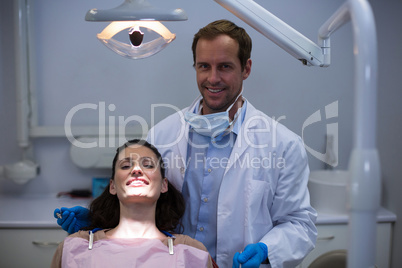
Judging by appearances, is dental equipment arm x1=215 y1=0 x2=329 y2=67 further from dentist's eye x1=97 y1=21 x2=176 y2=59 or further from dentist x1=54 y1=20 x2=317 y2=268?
dentist x1=54 y1=20 x2=317 y2=268

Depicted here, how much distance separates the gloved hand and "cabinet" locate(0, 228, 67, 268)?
1.10 m

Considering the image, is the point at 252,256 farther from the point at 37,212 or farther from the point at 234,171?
the point at 37,212

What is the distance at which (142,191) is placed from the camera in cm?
154

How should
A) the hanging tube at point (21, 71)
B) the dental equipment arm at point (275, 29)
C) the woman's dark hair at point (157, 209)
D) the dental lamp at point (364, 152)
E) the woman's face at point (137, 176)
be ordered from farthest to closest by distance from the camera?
1. the hanging tube at point (21, 71)
2. the woman's dark hair at point (157, 209)
3. the woman's face at point (137, 176)
4. the dental equipment arm at point (275, 29)
5. the dental lamp at point (364, 152)

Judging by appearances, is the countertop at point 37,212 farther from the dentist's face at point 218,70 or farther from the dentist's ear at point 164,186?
the dentist's face at point 218,70

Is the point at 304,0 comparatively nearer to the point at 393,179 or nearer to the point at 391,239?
the point at 393,179

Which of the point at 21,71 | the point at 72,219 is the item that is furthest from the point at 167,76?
the point at 72,219

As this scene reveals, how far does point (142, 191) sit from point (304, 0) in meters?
1.50

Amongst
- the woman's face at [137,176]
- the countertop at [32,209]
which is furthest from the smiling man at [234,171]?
the countertop at [32,209]

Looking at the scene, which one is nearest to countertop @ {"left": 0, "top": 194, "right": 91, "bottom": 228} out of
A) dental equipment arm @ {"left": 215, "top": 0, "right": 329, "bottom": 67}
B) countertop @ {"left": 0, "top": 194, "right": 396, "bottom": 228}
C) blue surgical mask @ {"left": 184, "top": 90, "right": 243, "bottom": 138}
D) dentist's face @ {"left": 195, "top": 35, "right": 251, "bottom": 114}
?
countertop @ {"left": 0, "top": 194, "right": 396, "bottom": 228}

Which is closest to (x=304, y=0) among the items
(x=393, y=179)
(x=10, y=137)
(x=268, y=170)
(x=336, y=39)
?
(x=336, y=39)

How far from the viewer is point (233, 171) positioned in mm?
1626

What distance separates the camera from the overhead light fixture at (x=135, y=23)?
117 centimetres

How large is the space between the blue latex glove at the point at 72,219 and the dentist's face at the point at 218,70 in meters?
0.63
